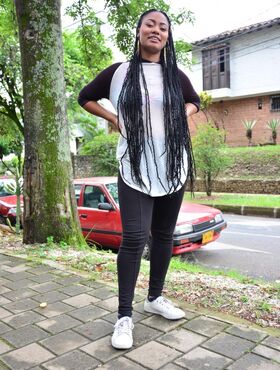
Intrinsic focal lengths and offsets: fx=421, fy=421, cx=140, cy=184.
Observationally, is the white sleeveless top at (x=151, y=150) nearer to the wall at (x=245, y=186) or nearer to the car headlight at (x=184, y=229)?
the car headlight at (x=184, y=229)

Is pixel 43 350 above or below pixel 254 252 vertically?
above

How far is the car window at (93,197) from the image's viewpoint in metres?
7.29

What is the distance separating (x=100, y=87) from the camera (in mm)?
2627

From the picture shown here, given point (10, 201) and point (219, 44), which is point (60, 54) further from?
point (219, 44)

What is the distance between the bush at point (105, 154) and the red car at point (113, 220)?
1043 cm

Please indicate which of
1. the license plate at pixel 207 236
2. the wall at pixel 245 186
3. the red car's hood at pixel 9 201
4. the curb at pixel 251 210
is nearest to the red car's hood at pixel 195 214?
the license plate at pixel 207 236

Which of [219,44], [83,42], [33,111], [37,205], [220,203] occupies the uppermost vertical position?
[219,44]

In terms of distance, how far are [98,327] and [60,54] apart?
12.0ft

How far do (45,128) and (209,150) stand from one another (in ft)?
29.0

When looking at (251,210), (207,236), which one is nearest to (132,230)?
(207,236)

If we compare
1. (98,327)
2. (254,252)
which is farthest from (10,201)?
(98,327)

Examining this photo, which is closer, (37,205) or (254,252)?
(37,205)

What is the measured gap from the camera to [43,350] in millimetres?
2365

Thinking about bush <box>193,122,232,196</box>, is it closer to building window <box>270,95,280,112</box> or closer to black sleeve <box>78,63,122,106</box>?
building window <box>270,95,280,112</box>
